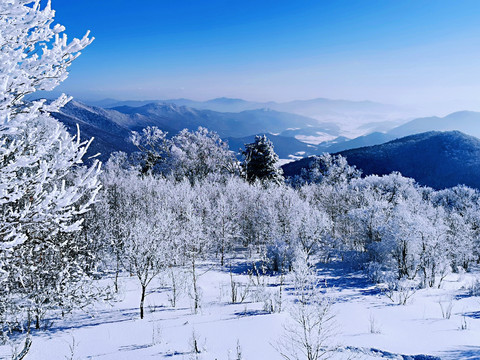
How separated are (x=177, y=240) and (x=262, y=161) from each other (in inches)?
1002

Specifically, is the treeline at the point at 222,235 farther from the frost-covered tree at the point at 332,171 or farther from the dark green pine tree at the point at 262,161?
the frost-covered tree at the point at 332,171

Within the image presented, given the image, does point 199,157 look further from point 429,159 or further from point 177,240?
point 429,159

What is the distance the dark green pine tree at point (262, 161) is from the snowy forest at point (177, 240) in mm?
161

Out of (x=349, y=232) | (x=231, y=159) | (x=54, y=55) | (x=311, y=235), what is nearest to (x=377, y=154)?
(x=231, y=159)

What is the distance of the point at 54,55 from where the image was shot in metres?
4.29

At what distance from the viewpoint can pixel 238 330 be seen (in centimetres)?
976

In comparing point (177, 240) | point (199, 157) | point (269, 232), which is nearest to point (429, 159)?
point (199, 157)

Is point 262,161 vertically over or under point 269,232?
over

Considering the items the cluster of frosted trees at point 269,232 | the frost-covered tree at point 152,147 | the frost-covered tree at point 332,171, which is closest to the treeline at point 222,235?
the cluster of frosted trees at point 269,232

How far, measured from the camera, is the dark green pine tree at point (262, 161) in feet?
133

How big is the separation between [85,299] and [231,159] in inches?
1556

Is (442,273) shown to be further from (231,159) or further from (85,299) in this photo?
(231,159)

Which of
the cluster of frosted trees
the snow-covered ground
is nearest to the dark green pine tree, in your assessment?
the cluster of frosted trees

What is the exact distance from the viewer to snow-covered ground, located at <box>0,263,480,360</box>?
27.1 ft
